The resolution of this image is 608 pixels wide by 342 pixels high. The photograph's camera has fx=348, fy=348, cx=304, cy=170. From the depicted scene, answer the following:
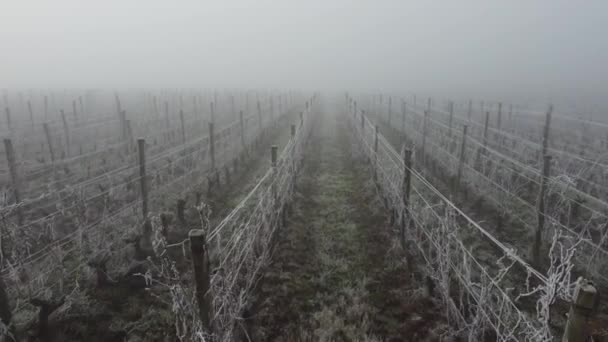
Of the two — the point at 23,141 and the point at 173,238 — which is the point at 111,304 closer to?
the point at 173,238

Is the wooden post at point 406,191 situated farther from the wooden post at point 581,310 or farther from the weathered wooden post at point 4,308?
the weathered wooden post at point 4,308

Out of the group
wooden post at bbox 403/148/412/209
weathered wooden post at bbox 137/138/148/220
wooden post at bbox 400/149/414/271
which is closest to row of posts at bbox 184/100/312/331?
wooden post at bbox 400/149/414/271

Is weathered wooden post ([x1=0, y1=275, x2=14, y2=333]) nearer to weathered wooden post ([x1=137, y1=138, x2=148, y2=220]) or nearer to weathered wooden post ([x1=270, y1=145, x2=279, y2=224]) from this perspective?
weathered wooden post ([x1=137, y1=138, x2=148, y2=220])

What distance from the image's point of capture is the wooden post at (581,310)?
1687 mm

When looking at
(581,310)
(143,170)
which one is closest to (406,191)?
(581,310)

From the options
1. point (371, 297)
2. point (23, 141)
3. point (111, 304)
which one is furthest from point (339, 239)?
point (23, 141)

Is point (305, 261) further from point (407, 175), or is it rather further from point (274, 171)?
point (407, 175)

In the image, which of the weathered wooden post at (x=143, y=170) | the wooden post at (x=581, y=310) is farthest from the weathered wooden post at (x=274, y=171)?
the wooden post at (x=581, y=310)

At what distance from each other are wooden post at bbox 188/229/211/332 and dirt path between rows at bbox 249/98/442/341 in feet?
3.74

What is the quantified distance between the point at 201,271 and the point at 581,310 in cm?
229

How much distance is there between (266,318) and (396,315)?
58.4 inches

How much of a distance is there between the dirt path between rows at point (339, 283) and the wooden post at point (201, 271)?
1.14 metres

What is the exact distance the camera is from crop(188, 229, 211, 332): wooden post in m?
2.46

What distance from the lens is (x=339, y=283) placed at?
462 cm
